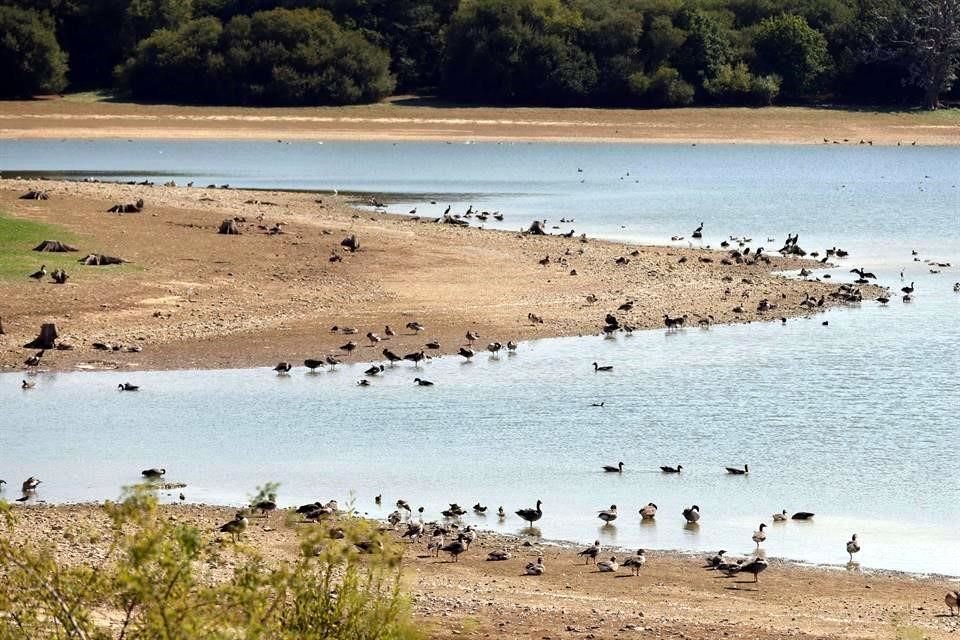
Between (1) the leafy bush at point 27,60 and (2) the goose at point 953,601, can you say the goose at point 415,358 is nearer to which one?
(2) the goose at point 953,601

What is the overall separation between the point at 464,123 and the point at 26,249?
51.6 meters

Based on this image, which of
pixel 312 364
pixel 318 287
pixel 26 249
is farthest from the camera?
pixel 26 249

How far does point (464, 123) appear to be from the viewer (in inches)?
3095

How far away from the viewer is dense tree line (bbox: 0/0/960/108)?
82.2 m

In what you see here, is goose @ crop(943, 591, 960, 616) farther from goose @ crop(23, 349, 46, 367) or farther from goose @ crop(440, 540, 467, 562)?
goose @ crop(23, 349, 46, 367)

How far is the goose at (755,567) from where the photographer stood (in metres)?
13.1

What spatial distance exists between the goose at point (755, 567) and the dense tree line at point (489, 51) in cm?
6951

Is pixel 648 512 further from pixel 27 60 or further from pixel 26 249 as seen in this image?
pixel 27 60

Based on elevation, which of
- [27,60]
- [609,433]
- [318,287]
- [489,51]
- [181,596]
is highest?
[489,51]

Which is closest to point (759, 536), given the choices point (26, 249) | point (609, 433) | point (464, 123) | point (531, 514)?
point (531, 514)

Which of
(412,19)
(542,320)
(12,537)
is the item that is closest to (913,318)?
(542,320)

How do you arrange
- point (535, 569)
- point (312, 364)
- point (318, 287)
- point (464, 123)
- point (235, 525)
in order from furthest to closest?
point (464, 123), point (318, 287), point (312, 364), point (235, 525), point (535, 569)

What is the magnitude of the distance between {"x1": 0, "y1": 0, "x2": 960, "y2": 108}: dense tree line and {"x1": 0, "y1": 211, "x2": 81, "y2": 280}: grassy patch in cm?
5171

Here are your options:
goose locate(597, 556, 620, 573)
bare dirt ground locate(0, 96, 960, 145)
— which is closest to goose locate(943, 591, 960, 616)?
goose locate(597, 556, 620, 573)
